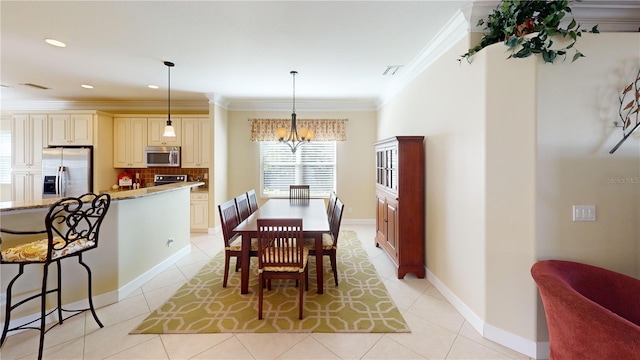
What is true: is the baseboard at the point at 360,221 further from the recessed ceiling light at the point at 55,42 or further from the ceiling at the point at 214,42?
the recessed ceiling light at the point at 55,42

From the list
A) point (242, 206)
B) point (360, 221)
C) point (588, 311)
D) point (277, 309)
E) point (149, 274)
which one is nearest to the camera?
point (588, 311)

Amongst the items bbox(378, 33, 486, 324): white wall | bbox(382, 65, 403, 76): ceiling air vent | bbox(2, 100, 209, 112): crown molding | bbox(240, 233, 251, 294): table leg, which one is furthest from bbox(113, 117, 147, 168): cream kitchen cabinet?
bbox(378, 33, 486, 324): white wall

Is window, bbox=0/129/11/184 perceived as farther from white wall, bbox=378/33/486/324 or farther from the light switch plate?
the light switch plate

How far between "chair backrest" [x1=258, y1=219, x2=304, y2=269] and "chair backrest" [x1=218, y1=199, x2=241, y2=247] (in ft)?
1.65

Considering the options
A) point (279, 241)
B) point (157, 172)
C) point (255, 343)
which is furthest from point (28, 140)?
point (255, 343)

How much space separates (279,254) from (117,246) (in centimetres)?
172

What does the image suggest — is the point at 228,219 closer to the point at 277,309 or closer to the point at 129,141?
the point at 277,309

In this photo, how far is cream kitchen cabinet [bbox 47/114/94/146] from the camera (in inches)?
193

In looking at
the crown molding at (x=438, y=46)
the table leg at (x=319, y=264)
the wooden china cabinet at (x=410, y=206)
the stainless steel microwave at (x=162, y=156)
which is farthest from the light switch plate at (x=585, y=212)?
the stainless steel microwave at (x=162, y=156)

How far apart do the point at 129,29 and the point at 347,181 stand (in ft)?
14.2

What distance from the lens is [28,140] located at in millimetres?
4906

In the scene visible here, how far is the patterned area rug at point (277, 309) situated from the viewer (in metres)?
2.16

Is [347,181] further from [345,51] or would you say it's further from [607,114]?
[607,114]

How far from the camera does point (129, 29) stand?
8.35ft
